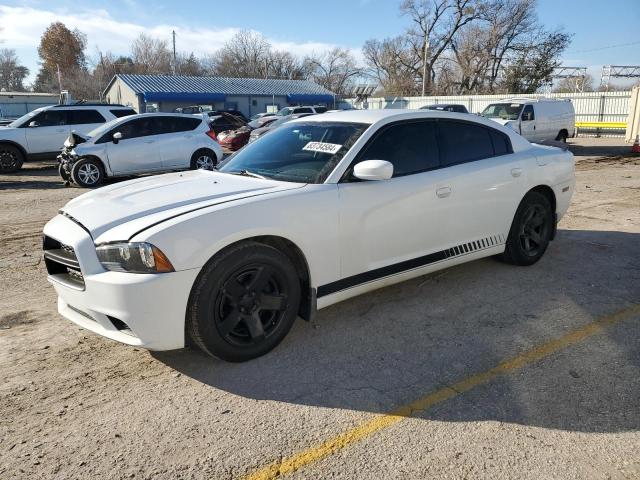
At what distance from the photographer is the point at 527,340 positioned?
12.2ft

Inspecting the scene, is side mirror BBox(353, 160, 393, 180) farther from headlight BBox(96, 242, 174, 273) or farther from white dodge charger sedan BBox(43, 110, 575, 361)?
headlight BBox(96, 242, 174, 273)

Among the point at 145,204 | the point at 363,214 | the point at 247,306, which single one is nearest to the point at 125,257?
the point at 145,204

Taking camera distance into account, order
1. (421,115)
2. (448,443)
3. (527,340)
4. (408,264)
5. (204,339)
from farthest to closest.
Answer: (421,115) < (408,264) < (527,340) < (204,339) < (448,443)

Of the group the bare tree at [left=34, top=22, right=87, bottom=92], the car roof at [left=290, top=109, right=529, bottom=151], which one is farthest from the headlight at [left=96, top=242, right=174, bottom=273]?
the bare tree at [left=34, top=22, right=87, bottom=92]

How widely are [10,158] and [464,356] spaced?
15208 mm

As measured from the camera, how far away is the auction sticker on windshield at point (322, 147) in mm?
3964

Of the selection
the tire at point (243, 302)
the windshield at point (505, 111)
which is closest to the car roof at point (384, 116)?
the tire at point (243, 302)

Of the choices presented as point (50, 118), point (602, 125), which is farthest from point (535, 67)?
point (50, 118)

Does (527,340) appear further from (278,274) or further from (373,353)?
(278,274)

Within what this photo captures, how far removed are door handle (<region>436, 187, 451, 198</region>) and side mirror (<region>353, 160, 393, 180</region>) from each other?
77 cm

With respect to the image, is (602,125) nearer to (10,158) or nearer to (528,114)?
(528,114)

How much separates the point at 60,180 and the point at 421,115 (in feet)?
38.5

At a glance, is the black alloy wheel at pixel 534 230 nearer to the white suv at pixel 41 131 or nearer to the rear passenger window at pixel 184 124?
the rear passenger window at pixel 184 124

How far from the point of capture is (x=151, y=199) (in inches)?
139
